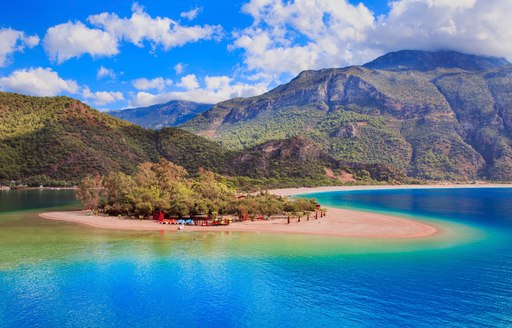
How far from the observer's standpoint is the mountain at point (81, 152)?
497ft

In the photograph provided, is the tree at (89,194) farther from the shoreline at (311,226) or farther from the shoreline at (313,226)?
the shoreline at (311,226)

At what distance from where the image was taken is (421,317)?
2703 cm

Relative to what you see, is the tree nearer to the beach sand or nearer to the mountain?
the beach sand

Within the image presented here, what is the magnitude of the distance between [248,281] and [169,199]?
39.7 metres

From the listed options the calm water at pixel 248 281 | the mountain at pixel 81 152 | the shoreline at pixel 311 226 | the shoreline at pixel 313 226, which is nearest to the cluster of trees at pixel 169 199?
the shoreline at pixel 311 226

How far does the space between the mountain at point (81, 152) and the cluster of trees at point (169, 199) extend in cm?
6587

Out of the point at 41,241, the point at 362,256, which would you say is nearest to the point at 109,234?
the point at 41,241

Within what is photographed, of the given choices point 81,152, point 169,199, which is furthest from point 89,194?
point 81,152

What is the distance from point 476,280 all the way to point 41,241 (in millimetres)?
46957

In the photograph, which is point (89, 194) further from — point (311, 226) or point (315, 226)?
point (315, 226)

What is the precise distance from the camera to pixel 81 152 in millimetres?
157000

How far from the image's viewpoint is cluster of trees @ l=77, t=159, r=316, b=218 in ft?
227

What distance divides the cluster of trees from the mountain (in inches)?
2593

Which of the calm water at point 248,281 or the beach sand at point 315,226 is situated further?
the beach sand at point 315,226
